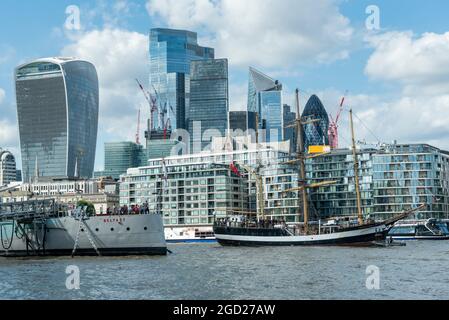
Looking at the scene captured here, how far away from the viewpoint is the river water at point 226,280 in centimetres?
4041

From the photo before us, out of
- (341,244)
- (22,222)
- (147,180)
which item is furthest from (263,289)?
(147,180)

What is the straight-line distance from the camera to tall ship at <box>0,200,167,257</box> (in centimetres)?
7494

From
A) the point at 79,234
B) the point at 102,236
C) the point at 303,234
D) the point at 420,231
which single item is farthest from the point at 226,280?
the point at 420,231

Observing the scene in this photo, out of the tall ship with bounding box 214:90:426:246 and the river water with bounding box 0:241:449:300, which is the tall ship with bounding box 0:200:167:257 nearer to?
the river water with bounding box 0:241:449:300

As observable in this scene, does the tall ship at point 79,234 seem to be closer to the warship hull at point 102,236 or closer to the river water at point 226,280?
the warship hull at point 102,236

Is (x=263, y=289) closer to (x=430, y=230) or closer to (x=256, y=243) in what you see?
(x=256, y=243)

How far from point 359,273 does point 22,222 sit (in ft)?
157

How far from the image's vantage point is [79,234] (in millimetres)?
76188

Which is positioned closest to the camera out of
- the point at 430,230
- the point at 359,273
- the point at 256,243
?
the point at 359,273

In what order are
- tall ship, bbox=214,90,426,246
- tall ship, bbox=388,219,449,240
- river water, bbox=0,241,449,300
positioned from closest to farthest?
river water, bbox=0,241,449,300, tall ship, bbox=214,90,426,246, tall ship, bbox=388,219,449,240

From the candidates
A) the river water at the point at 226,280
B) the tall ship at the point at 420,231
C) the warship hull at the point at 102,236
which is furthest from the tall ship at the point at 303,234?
the warship hull at the point at 102,236

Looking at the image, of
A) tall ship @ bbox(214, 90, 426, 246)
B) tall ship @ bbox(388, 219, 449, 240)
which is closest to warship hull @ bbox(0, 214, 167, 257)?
tall ship @ bbox(214, 90, 426, 246)

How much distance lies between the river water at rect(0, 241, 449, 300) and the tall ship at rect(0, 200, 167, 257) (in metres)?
7.27
